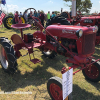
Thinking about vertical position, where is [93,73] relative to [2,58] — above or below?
below

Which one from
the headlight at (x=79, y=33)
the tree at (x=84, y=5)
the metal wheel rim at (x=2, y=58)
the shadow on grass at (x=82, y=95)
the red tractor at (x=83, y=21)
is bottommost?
the shadow on grass at (x=82, y=95)

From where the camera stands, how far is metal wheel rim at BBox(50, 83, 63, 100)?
2.06 metres

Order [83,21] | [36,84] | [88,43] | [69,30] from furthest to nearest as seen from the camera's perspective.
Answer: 1. [83,21]
2. [36,84]
3. [69,30]
4. [88,43]

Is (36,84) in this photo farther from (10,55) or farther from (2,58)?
(2,58)

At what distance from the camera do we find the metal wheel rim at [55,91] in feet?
6.77

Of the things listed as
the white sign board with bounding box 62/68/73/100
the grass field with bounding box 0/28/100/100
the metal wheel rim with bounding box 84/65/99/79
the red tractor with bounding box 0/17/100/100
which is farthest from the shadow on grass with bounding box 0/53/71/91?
the white sign board with bounding box 62/68/73/100

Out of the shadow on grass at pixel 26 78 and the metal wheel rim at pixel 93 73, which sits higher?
the metal wheel rim at pixel 93 73

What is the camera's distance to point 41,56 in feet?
14.8

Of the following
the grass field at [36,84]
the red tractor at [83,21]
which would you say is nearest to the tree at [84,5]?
the red tractor at [83,21]

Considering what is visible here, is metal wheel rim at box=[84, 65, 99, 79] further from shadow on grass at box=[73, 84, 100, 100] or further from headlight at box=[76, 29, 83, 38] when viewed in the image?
headlight at box=[76, 29, 83, 38]

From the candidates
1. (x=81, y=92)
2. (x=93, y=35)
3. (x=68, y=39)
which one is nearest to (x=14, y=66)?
(x=68, y=39)

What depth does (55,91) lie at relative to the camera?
2.15m

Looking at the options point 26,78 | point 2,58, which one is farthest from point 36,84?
point 2,58

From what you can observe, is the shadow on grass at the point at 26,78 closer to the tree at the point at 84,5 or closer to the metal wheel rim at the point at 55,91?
the metal wheel rim at the point at 55,91
